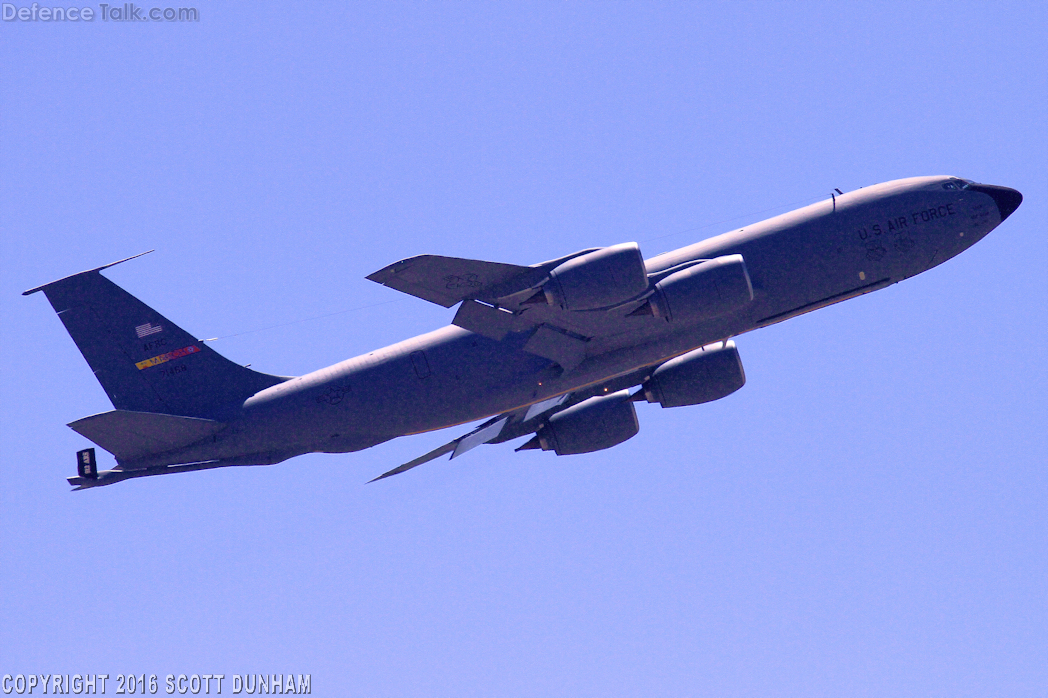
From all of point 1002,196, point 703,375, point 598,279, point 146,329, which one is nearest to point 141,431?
point 146,329

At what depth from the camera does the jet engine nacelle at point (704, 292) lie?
29.7m

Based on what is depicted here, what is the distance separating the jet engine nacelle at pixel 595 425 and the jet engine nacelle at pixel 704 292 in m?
7.26

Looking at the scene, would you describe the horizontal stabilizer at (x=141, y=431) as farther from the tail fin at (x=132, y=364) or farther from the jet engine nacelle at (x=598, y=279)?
the jet engine nacelle at (x=598, y=279)

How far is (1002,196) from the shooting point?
33.2 metres

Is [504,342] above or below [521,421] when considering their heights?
above

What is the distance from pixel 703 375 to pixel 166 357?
17884mm

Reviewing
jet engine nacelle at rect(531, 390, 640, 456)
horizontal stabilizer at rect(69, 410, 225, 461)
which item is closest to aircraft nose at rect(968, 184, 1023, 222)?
jet engine nacelle at rect(531, 390, 640, 456)

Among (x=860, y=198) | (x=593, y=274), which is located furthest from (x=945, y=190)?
(x=593, y=274)

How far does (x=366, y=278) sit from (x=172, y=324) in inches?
447

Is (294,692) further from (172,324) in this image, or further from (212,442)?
(172,324)

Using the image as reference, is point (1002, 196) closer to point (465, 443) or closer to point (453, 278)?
point (453, 278)

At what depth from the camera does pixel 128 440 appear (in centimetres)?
3188

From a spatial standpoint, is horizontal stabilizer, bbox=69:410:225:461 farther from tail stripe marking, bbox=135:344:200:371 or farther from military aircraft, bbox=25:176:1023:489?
tail stripe marking, bbox=135:344:200:371

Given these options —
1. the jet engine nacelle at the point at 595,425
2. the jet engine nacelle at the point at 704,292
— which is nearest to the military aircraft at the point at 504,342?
the jet engine nacelle at the point at 704,292
